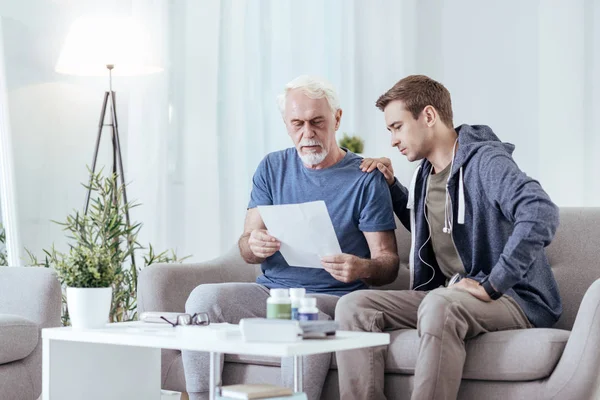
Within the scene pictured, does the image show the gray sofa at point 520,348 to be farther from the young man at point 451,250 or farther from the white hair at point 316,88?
the white hair at point 316,88

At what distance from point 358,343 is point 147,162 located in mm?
2604

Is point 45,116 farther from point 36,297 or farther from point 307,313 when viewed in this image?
point 307,313

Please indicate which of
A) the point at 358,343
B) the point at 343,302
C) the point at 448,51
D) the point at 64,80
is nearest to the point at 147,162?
the point at 64,80

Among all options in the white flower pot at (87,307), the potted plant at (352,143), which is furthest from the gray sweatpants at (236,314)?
the potted plant at (352,143)

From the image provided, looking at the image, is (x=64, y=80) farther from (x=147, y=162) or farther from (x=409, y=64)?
(x=409, y=64)

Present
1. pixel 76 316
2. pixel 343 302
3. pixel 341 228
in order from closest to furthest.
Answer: pixel 76 316, pixel 343 302, pixel 341 228

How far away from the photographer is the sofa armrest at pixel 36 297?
2.69m

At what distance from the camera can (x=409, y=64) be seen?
4.57 meters

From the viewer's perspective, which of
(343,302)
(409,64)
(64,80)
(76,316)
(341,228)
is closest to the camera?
(76,316)

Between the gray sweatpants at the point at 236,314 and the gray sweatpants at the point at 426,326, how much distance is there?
123 mm

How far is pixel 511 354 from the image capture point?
2.04 m

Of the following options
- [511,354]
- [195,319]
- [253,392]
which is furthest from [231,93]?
[253,392]

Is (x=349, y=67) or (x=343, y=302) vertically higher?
(x=349, y=67)

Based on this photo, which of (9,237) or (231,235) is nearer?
(9,237)
